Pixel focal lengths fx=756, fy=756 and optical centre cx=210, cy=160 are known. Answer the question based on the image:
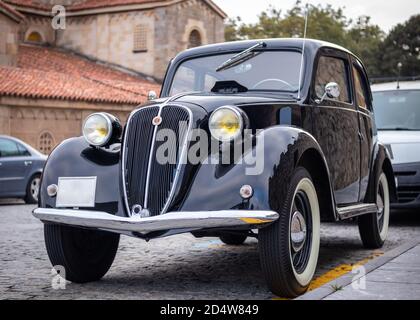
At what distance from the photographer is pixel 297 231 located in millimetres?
5453

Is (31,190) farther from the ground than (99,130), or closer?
closer

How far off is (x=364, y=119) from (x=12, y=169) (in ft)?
35.7

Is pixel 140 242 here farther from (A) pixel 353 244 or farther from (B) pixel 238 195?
(B) pixel 238 195

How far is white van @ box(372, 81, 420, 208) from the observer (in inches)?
414

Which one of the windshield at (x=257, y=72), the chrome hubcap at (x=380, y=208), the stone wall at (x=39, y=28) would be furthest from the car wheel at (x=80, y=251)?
the stone wall at (x=39, y=28)

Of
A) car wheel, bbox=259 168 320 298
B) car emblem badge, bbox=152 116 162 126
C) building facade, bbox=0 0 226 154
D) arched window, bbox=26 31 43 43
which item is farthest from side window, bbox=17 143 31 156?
arched window, bbox=26 31 43 43

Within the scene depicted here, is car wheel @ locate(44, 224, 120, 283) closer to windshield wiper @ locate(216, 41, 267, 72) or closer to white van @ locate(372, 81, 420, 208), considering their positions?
windshield wiper @ locate(216, 41, 267, 72)

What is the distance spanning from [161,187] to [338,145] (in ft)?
6.89

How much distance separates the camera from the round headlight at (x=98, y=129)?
586cm

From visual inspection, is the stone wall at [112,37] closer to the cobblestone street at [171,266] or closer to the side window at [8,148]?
the side window at [8,148]

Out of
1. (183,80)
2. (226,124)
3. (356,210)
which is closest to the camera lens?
(226,124)

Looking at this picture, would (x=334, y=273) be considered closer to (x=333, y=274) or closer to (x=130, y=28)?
(x=333, y=274)

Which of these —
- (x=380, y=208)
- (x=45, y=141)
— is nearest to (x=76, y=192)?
(x=380, y=208)

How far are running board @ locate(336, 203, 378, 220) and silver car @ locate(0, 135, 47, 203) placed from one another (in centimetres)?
1080
